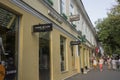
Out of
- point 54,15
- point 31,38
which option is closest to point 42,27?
point 31,38

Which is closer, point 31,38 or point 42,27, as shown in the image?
point 42,27

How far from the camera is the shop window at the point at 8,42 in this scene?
29.5ft

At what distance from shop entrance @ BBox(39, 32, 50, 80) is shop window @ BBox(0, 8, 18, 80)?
2855 mm

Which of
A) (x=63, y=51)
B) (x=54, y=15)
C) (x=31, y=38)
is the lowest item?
(x=63, y=51)

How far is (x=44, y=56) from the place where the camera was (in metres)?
13.2

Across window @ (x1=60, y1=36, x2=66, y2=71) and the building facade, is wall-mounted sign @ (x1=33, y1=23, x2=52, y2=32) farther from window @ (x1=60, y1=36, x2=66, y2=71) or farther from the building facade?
window @ (x1=60, y1=36, x2=66, y2=71)

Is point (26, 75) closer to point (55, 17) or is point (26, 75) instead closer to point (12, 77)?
point (12, 77)

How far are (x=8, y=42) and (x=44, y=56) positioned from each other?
4.03 meters

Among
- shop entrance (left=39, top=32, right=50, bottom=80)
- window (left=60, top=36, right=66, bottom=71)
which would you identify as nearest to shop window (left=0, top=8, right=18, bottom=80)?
shop entrance (left=39, top=32, right=50, bottom=80)

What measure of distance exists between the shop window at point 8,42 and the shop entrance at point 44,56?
112 inches

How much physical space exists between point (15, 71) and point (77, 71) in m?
14.8

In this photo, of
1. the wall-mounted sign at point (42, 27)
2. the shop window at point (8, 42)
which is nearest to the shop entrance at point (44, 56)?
the wall-mounted sign at point (42, 27)

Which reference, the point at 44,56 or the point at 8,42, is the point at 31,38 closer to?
the point at 8,42

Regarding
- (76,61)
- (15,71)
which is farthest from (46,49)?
(76,61)
